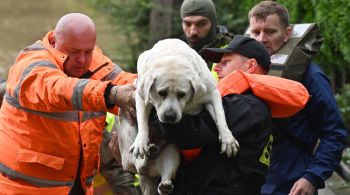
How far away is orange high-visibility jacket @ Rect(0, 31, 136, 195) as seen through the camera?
5.24 meters

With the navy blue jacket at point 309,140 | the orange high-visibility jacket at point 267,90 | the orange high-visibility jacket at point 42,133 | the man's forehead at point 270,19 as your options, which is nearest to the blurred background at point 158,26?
the man's forehead at point 270,19

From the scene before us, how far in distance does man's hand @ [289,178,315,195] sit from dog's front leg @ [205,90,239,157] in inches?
42.9

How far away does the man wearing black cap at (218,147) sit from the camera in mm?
4383

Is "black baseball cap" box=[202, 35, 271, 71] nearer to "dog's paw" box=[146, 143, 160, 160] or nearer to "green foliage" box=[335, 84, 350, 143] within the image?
"dog's paw" box=[146, 143, 160, 160]

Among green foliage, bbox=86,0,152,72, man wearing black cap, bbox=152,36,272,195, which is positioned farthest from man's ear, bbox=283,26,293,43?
green foliage, bbox=86,0,152,72

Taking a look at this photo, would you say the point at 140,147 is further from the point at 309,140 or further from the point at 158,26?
the point at 158,26

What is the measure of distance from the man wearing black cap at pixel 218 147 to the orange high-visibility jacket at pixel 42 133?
0.89m

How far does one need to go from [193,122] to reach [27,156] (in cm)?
149

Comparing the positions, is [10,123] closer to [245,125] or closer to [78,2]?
[245,125]

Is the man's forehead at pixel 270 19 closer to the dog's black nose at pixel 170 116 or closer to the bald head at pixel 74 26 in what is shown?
the bald head at pixel 74 26

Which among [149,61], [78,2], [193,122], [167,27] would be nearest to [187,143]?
[193,122]

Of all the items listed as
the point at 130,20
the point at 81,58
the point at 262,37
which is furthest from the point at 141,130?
the point at 130,20

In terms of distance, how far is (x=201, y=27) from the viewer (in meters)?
7.36

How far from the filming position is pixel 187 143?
14.3 ft
